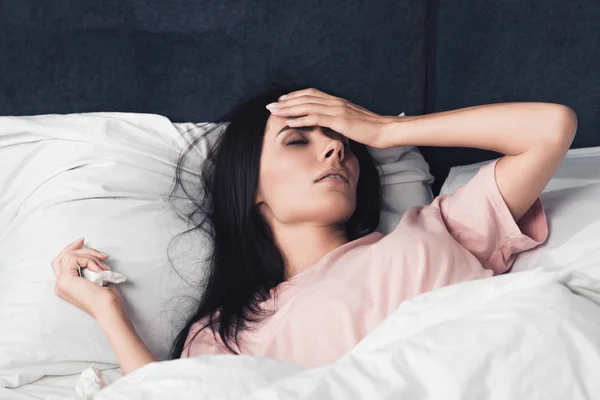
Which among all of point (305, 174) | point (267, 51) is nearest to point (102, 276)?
point (305, 174)

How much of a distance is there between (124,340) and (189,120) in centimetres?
66

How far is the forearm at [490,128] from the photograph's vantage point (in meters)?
1.40

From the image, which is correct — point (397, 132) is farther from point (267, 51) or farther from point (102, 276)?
point (102, 276)

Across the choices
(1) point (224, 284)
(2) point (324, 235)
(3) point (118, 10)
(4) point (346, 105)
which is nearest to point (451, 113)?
(4) point (346, 105)

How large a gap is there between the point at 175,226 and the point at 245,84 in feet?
1.36

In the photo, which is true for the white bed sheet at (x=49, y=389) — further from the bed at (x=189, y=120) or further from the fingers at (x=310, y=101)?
the fingers at (x=310, y=101)

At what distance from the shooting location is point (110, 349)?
143cm

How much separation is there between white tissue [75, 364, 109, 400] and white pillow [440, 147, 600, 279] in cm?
75

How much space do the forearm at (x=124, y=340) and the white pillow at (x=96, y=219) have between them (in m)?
0.07

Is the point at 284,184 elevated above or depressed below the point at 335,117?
below

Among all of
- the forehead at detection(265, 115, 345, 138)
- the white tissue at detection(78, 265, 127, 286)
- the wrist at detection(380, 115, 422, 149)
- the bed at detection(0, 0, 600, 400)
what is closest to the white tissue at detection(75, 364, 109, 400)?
the bed at detection(0, 0, 600, 400)

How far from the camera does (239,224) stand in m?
1.60

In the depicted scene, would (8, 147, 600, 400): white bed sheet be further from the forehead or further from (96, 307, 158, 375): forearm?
the forehead

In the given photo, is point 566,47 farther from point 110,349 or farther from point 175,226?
point 110,349
